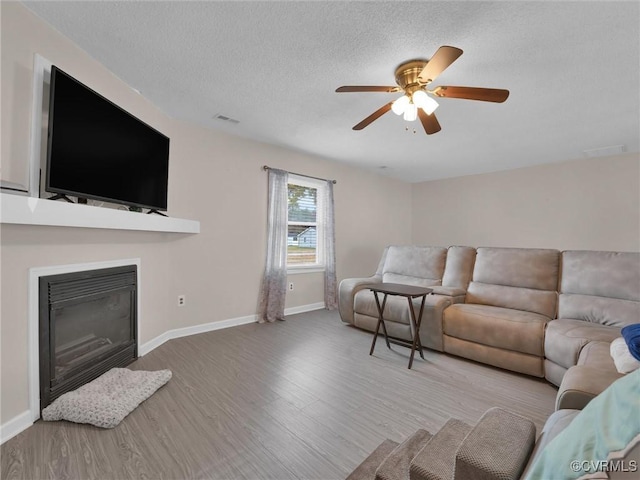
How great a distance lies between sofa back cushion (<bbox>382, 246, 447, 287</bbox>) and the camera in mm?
3756

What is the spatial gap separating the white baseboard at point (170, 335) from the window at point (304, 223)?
67 centimetres

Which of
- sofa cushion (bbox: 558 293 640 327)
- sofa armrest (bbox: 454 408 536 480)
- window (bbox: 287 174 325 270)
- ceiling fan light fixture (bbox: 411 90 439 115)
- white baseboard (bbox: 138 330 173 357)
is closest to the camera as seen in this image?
sofa armrest (bbox: 454 408 536 480)

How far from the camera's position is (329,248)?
4.77 metres

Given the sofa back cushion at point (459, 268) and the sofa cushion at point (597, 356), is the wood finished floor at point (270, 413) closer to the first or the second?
the sofa cushion at point (597, 356)

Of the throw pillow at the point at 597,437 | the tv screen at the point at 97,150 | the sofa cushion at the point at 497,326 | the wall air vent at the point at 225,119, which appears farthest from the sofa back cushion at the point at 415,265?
the throw pillow at the point at 597,437

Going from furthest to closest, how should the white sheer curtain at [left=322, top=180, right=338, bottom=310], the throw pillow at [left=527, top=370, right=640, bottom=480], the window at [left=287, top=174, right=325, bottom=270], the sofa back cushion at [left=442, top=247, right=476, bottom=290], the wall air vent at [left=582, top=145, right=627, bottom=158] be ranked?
the white sheer curtain at [left=322, top=180, right=338, bottom=310], the window at [left=287, top=174, right=325, bottom=270], the wall air vent at [left=582, top=145, right=627, bottom=158], the sofa back cushion at [left=442, top=247, right=476, bottom=290], the throw pillow at [left=527, top=370, right=640, bottom=480]

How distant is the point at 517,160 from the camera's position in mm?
4703

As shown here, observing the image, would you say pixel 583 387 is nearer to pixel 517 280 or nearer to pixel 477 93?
pixel 477 93

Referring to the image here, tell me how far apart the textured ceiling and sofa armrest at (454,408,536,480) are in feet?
6.72

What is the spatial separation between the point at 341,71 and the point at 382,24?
0.55 m

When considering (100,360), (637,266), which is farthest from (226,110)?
(637,266)

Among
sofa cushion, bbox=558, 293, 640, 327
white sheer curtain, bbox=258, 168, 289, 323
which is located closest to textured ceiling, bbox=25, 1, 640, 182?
white sheer curtain, bbox=258, 168, 289, 323

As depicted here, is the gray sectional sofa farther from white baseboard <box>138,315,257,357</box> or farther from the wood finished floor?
white baseboard <box>138,315,257,357</box>

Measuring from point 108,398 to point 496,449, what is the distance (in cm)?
225
